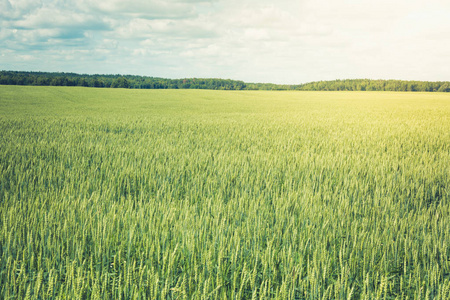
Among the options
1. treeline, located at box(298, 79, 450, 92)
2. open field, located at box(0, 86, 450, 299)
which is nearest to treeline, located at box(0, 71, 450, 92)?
treeline, located at box(298, 79, 450, 92)

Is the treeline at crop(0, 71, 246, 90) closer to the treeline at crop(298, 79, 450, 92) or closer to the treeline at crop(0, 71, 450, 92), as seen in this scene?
the treeline at crop(0, 71, 450, 92)

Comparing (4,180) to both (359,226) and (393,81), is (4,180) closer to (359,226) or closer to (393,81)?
(359,226)

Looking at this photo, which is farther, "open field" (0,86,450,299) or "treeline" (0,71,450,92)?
"treeline" (0,71,450,92)

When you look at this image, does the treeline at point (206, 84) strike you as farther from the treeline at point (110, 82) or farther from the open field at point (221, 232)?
the open field at point (221, 232)

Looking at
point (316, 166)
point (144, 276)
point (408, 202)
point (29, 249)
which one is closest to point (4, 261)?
point (29, 249)

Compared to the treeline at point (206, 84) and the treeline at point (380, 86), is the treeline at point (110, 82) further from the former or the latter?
the treeline at point (380, 86)

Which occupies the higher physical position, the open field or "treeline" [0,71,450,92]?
"treeline" [0,71,450,92]

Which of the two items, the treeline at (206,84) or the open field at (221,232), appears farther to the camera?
the treeline at (206,84)

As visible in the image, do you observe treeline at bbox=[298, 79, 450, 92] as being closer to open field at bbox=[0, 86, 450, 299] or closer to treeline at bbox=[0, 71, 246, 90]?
treeline at bbox=[0, 71, 246, 90]

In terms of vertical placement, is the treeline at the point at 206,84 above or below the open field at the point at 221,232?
above

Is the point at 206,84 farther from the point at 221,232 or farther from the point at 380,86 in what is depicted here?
the point at 221,232

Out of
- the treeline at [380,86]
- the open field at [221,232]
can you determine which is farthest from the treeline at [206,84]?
the open field at [221,232]

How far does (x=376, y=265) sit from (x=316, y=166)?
3.29 m

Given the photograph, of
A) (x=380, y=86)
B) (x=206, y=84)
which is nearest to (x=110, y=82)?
(x=206, y=84)
